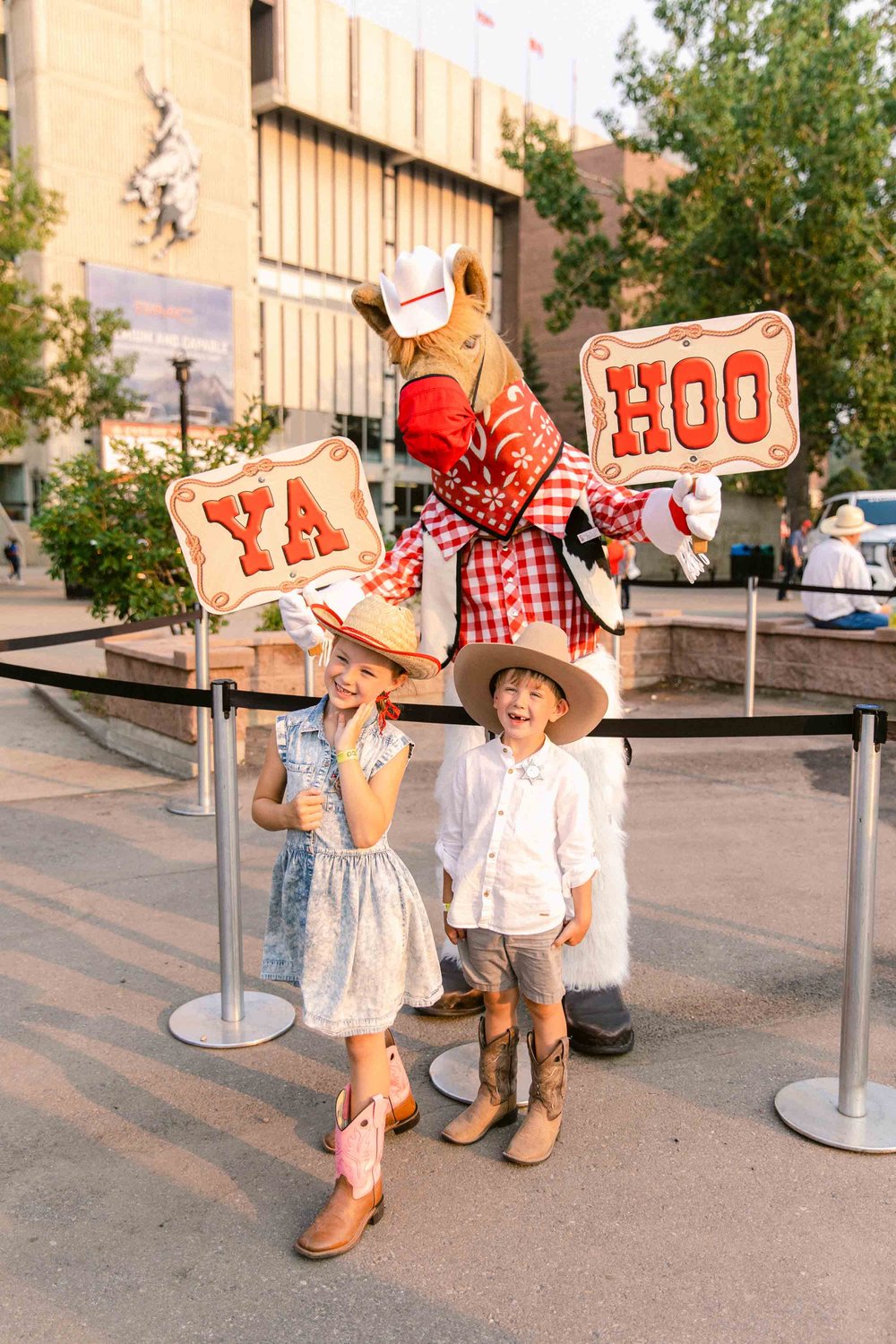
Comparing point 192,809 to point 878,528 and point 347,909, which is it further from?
point 878,528

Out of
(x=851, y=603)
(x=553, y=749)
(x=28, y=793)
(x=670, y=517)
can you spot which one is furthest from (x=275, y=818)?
(x=851, y=603)

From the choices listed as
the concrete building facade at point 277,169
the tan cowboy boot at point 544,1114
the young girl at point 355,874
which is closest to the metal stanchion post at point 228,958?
the young girl at point 355,874

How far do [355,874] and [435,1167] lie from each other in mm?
790

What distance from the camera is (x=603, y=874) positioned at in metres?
3.16

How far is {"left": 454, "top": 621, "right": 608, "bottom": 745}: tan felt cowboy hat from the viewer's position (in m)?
2.53

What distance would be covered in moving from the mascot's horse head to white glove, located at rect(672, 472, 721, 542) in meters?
0.44

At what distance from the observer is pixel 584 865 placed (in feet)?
8.46

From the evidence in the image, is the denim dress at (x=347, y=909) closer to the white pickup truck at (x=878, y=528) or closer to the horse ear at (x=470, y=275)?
the horse ear at (x=470, y=275)

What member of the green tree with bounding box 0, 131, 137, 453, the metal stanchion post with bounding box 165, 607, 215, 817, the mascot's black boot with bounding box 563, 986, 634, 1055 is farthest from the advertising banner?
the mascot's black boot with bounding box 563, 986, 634, 1055

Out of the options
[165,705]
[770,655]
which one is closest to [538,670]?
[165,705]

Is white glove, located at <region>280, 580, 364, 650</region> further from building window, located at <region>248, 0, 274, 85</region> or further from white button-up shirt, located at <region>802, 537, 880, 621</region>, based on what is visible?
building window, located at <region>248, 0, 274, 85</region>

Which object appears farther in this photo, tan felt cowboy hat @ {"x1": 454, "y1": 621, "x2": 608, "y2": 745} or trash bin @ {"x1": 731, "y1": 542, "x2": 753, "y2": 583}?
trash bin @ {"x1": 731, "y1": 542, "x2": 753, "y2": 583}

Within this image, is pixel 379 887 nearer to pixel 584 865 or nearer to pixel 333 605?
pixel 584 865

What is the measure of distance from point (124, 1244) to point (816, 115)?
68.5 ft
